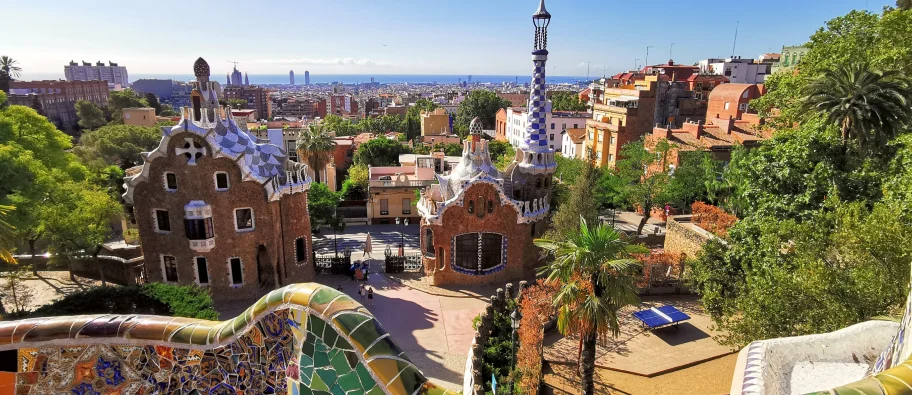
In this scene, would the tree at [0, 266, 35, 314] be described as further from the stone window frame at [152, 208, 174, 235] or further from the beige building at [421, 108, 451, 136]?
the beige building at [421, 108, 451, 136]

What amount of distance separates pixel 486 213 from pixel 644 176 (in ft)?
43.2

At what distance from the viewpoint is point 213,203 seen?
855 inches

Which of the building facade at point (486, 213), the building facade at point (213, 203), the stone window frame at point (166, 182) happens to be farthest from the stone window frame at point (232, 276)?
the building facade at point (486, 213)

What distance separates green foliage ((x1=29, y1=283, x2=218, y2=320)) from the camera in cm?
1647

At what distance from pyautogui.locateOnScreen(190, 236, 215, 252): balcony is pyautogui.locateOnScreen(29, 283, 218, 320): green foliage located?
14.1 ft

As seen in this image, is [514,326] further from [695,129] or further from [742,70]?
[742,70]

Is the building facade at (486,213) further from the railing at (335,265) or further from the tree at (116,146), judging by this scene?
the tree at (116,146)

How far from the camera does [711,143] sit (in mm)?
39031

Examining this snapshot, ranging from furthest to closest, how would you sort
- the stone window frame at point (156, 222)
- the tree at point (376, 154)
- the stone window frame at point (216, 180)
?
the tree at point (376, 154) < the stone window frame at point (156, 222) < the stone window frame at point (216, 180)

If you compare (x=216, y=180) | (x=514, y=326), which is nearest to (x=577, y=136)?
(x=216, y=180)

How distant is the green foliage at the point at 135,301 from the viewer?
16.5 metres

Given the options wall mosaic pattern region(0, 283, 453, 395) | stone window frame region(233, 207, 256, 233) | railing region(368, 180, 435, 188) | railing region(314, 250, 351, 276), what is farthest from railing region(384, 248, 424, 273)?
wall mosaic pattern region(0, 283, 453, 395)

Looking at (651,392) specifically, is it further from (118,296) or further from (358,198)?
(358,198)

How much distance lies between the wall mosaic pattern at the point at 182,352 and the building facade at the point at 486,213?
60.0ft
